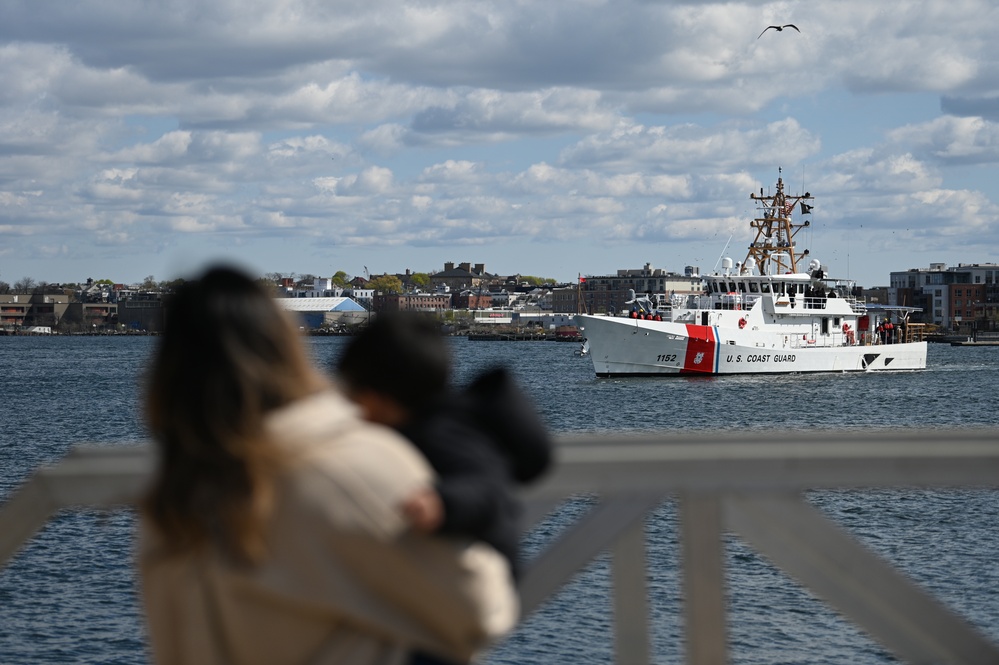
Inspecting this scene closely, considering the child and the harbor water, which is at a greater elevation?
the child

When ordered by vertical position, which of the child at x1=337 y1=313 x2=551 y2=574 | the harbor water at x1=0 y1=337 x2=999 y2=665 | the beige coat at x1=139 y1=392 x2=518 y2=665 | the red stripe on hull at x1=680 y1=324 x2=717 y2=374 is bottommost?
A: the harbor water at x1=0 y1=337 x2=999 y2=665

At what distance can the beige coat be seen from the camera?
6.37ft

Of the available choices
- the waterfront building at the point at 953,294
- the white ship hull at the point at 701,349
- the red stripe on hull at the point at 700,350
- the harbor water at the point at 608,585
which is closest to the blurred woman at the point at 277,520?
the harbor water at the point at 608,585

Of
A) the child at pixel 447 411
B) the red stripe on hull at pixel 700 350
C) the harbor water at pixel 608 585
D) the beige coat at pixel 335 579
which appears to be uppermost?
the child at pixel 447 411

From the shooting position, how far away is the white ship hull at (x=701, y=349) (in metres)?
57.4

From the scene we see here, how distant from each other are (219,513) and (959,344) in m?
149

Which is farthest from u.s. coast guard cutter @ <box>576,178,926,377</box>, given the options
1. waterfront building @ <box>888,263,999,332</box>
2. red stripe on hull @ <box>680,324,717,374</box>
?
waterfront building @ <box>888,263,999,332</box>

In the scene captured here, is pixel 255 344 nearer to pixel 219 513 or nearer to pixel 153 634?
pixel 219 513

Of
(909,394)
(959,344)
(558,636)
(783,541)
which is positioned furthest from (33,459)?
(959,344)

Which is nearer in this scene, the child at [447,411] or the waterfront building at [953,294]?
the child at [447,411]

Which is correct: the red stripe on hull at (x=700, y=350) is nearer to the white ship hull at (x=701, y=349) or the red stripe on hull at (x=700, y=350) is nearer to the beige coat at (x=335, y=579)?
the white ship hull at (x=701, y=349)

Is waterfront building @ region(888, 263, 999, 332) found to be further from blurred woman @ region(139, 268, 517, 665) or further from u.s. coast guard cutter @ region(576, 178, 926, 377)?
blurred woman @ region(139, 268, 517, 665)

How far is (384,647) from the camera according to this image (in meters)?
2.07

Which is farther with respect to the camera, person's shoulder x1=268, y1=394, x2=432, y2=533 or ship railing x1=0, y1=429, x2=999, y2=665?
ship railing x1=0, y1=429, x2=999, y2=665
